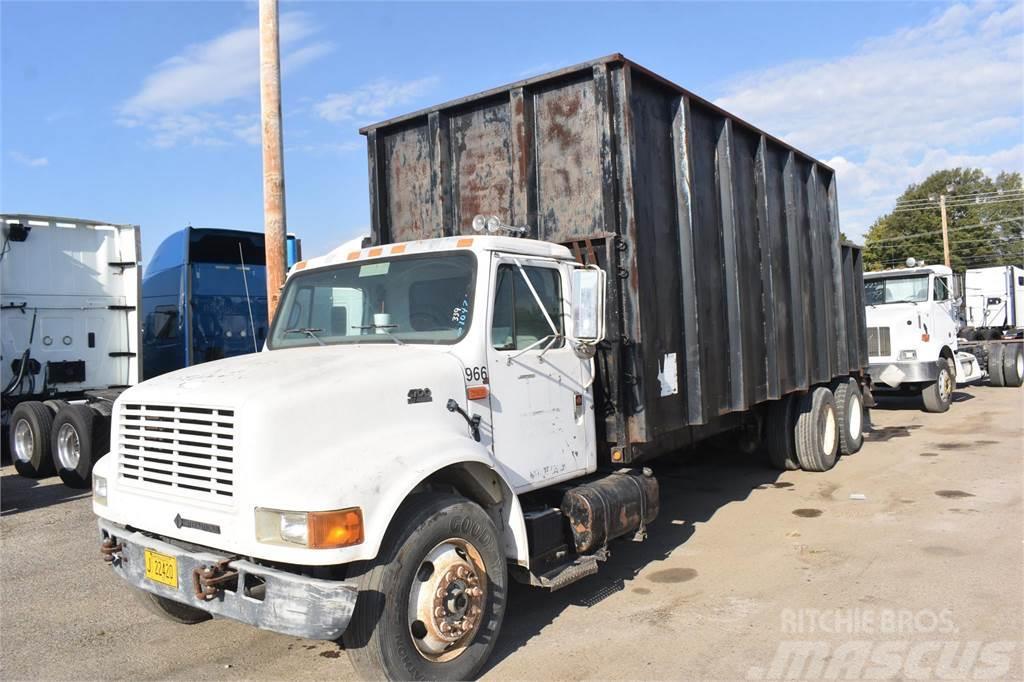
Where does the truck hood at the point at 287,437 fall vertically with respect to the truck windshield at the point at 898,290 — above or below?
below

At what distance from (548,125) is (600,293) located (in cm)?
165

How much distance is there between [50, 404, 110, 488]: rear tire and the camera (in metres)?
9.21

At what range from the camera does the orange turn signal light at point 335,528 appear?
10.8 ft

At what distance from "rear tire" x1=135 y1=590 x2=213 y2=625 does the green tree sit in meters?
51.9

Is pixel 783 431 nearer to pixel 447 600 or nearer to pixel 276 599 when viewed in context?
pixel 447 600

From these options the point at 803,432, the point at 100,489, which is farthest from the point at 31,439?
the point at 803,432

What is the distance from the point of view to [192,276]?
12.9 metres

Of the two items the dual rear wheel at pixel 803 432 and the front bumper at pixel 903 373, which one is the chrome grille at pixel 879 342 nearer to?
the front bumper at pixel 903 373

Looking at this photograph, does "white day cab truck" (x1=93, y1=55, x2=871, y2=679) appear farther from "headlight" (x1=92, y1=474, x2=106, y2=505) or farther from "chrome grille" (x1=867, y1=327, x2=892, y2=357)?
"chrome grille" (x1=867, y1=327, x2=892, y2=357)

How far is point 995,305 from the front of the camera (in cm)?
2186

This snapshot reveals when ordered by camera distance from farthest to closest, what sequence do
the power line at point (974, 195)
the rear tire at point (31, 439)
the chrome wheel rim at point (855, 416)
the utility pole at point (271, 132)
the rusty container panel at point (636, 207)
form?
1. the power line at point (974, 195)
2. the chrome wheel rim at point (855, 416)
3. the rear tire at point (31, 439)
4. the utility pole at point (271, 132)
5. the rusty container panel at point (636, 207)

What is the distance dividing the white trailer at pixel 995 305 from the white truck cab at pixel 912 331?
23.2ft

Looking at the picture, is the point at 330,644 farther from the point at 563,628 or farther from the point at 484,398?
the point at 484,398

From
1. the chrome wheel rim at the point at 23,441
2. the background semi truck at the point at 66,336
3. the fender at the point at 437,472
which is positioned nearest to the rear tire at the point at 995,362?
the background semi truck at the point at 66,336
